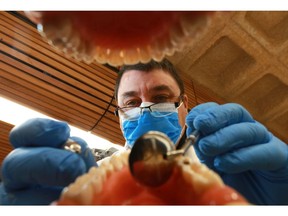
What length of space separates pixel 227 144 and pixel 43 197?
507 millimetres

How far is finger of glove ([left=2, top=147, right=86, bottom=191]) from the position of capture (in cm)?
70

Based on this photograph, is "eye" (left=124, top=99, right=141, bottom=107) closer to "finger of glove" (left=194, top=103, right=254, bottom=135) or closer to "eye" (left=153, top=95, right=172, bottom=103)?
"eye" (left=153, top=95, right=172, bottom=103)

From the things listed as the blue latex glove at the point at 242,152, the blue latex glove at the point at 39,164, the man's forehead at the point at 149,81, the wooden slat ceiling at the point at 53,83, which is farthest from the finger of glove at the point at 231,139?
the wooden slat ceiling at the point at 53,83

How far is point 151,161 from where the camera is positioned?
1.46ft

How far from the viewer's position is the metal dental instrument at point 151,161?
44 cm

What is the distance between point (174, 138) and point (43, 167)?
0.76 metres

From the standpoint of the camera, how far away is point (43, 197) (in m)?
0.72

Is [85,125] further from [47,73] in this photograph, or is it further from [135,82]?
[135,82]

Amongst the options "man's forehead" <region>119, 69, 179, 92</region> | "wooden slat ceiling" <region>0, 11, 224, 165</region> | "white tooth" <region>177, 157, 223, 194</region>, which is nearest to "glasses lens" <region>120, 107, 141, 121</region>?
"man's forehead" <region>119, 69, 179, 92</region>

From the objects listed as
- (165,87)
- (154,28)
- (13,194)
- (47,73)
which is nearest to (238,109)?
(165,87)

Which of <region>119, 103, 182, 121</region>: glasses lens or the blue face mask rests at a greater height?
<region>119, 103, 182, 121</region>: glasses lens

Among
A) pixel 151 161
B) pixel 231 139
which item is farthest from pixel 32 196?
pixel 231 139

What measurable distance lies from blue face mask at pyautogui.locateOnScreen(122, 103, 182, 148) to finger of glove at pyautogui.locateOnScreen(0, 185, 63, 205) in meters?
0.53

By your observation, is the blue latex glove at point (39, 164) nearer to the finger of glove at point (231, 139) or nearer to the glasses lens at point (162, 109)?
the finger of glove at point (231, 139)
